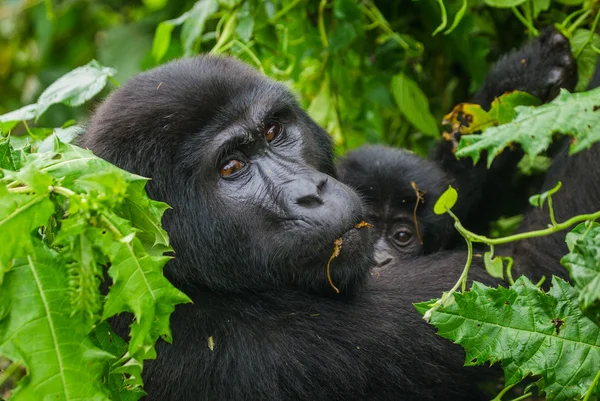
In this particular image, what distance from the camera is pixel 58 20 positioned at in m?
6.83

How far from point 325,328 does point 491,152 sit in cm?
98

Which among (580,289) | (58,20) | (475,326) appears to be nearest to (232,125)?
(475,326)

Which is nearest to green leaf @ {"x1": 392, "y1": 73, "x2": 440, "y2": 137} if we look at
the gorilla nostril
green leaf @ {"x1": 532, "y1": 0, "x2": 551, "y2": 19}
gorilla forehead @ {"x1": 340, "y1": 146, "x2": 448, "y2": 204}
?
gorilla forehead @ {"x1": 340, "y1": 146, "x2": 448, "y2": 204}

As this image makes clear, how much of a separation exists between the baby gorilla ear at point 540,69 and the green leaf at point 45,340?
2.32 meters

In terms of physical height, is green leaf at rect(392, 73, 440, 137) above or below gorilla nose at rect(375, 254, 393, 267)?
above

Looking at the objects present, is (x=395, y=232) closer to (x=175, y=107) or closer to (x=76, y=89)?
(x=175, y=107)

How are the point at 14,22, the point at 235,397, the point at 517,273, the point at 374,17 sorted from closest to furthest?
the point at 235,397 < the point at 517,273 < the point at 374,17 < the point at 14,22

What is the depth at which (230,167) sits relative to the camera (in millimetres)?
2717

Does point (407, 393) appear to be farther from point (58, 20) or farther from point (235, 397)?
point (58, 20)

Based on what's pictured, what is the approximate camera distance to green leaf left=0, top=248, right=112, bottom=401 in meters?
1.80

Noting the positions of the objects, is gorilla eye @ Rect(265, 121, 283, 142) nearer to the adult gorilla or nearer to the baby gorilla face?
the adult gorilla

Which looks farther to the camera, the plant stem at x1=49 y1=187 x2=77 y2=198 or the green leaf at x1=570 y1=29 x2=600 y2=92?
the green leaf at x1=570 y1=29 x2=600 y2=92

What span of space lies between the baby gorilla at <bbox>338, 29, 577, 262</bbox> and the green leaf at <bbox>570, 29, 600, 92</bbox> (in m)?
0.04

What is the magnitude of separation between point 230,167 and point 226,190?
87 mm
